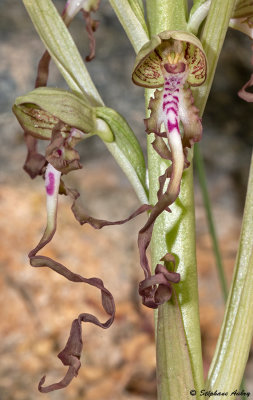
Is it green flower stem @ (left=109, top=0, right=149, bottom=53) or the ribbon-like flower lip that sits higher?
green flower stem @ (left=109, top=0, right=149, bottom=53)

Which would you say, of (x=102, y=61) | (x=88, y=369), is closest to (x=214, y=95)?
(x=102, y=61)

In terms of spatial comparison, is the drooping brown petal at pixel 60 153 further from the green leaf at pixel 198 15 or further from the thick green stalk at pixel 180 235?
the green leaf at pixel 198 15

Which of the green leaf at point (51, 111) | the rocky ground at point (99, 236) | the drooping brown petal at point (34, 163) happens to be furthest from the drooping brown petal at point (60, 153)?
the rocky ground at point (99, 236)

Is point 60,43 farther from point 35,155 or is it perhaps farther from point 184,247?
point 184,247

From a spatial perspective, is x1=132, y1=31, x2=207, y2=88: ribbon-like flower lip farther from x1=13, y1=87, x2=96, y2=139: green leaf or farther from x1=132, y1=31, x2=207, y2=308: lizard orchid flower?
x1=13, y1=87, x2=96, y2=139: green leaf

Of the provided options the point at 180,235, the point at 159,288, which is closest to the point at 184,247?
the point at 180,235

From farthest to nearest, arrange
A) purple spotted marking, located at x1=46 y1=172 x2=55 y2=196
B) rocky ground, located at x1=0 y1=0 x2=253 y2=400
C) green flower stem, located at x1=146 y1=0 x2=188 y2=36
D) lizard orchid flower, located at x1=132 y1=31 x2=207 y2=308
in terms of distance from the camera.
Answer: rocky ground, located at x1=0 y1=0 x2=253 y2=400 → purple spotted marking, located at x1=46 y1=172 x2=55 y2=196 → green flower stem, located at x1=146 y1=0 x2=188 y2=36 → lizard orchid flower, located at x1=132 y1=31 x2=207 y2=308

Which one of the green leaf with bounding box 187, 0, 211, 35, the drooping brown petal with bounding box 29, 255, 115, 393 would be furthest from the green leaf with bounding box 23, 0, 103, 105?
the drooping brown petal with bounding box 29, 255, 115, 393
